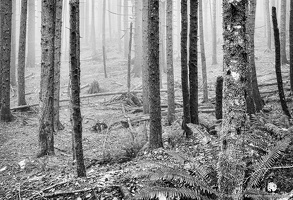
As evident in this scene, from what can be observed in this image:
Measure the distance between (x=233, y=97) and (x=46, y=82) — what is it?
A: 17.9ft

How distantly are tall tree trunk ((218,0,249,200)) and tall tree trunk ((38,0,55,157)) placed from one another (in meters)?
5.29

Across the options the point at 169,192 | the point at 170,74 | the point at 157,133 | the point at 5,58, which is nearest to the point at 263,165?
the point at 169,192

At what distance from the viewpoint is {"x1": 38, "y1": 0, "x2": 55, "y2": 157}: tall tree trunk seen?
7.18m

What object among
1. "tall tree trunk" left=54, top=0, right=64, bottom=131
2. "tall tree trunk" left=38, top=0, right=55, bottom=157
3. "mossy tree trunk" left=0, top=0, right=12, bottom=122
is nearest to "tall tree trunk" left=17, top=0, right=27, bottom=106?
"mossy tree trunk" left=0, top=0, right=12, bottom=122

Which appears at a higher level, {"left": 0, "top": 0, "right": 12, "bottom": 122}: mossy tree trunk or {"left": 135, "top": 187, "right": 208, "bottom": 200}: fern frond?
{"left": 0, "top": 0, "right": 12, "bottom": 122}: mossy tree trunk

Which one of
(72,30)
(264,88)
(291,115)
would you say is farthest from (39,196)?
(264,88)

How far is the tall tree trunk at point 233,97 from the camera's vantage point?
10.9ft

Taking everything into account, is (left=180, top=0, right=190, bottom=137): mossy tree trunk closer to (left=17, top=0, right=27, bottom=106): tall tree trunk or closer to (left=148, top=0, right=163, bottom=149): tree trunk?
(left=148, top=0, right=163, bottom=149): tree trunk

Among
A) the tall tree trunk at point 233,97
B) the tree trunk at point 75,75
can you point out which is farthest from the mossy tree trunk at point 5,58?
the tall tree trunk at point 233,97

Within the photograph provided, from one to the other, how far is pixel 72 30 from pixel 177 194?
129 inches

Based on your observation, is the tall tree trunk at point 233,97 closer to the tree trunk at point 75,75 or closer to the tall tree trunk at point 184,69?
the tree trunk at point 75,75

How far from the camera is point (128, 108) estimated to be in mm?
13000

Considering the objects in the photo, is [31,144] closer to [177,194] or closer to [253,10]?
[177,194]

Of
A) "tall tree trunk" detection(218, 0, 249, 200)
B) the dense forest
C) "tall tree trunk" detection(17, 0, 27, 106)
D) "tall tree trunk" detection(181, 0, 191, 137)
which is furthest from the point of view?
"tall tree trunk" detection(17, 0, 27, 106)
